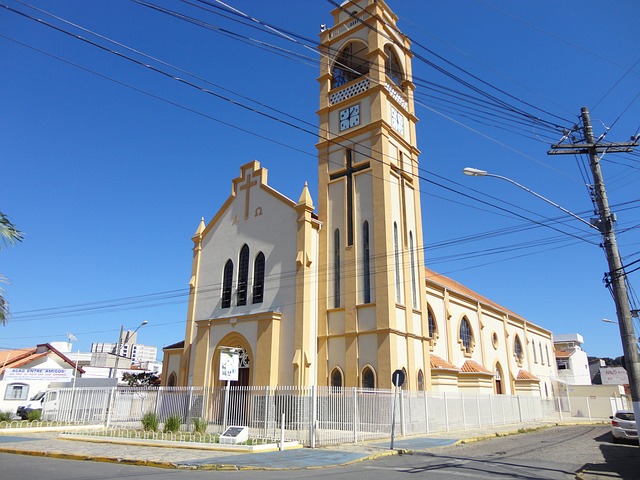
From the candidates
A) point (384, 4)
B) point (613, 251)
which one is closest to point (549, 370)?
point (384, 4)

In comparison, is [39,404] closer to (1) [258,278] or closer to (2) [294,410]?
(1) [258,278]

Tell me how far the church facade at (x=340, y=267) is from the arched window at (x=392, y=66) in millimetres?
72

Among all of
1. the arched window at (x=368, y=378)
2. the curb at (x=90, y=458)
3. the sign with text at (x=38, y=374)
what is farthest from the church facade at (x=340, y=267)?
the sign with text at (x=38, y=374)

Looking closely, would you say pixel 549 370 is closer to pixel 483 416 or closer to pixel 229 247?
pixel 483 416

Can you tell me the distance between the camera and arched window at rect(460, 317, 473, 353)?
32.5 meters

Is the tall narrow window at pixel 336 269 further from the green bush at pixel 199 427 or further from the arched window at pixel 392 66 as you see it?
the arched window at pixel 392 66

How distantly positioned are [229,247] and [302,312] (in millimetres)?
7258

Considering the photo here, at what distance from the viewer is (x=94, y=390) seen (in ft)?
75.7

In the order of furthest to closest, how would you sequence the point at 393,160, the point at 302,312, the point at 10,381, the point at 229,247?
1. the point at 10,381
2. the point at 229,247
3. the point at 393,160
4. the point at 302,312

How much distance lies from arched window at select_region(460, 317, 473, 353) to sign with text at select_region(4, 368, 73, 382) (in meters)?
29.4

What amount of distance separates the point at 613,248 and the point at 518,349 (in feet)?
106

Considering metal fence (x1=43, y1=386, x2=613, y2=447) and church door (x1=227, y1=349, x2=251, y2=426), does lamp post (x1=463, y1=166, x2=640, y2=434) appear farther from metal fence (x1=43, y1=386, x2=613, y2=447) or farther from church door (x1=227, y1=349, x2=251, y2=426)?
church door (x1=227, y1=349, x2=251, y2=426)

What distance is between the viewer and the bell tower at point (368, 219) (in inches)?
864

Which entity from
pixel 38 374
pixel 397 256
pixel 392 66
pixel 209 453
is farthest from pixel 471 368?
pixel 38 374
